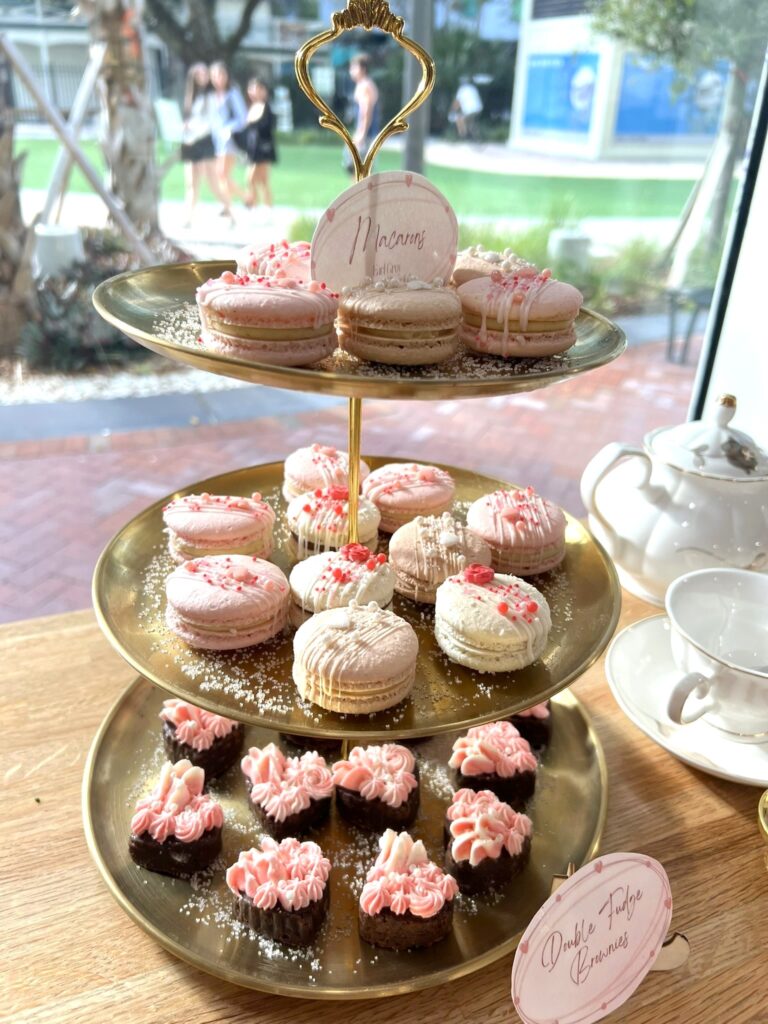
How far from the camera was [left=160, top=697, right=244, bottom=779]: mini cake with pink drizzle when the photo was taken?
44.7 inches

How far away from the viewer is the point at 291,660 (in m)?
0.97

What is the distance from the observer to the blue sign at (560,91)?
9.93 ft

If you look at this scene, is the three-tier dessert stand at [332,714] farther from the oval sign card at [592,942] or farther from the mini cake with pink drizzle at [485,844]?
the oval sign card at [592,942]

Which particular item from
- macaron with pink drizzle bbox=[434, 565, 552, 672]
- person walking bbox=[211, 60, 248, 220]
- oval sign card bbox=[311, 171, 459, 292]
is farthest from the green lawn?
macaron with pink drizzle bbox=[434, 565, 552, 672]

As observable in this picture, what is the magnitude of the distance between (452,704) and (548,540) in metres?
0.32

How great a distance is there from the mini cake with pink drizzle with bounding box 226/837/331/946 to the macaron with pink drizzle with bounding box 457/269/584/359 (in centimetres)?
61

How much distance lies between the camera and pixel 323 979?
0.88 metres

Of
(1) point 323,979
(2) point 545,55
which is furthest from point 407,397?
(2) point 545,55

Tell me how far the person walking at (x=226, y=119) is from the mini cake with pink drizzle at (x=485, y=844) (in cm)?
315

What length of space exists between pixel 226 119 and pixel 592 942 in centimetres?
345

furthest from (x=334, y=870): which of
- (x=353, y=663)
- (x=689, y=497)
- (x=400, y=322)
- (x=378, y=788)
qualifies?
(x=689, y=497)

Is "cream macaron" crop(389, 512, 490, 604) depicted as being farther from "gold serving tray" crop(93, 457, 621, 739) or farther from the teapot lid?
the teapot lid

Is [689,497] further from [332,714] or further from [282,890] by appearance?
[282,890]

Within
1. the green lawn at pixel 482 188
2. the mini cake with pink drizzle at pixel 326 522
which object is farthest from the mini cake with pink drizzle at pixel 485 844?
the green lawn at pixel 482 188
